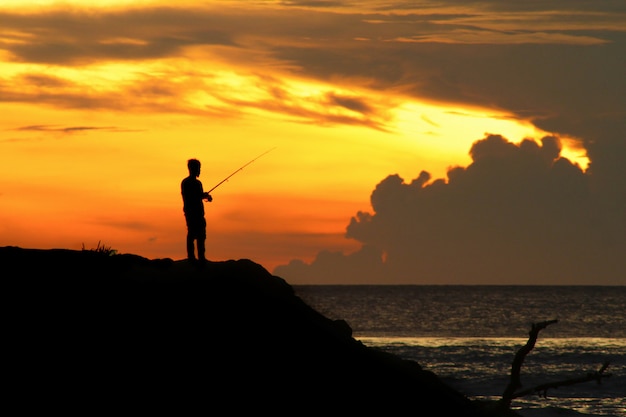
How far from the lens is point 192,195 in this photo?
51.8 feet

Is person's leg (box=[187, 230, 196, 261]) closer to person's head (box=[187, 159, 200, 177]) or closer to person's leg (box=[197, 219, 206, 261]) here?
person's leg (box=[197, 219, 206, 261])

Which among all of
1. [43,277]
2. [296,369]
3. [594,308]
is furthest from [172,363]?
[594,308]

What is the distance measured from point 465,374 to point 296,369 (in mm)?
31381

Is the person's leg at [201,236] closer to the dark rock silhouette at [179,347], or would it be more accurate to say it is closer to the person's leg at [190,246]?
the person's leg at [190,246]

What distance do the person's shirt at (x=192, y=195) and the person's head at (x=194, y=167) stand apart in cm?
8

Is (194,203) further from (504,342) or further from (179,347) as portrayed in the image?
(504,342)

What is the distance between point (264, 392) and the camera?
13.9m

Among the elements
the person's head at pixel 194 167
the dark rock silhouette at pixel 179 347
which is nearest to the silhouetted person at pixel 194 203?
the person's head at pixel 194 167

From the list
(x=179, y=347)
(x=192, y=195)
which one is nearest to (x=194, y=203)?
(x=192, y=195)

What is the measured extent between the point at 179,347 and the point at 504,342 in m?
54.3

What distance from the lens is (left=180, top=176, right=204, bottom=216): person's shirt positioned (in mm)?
15773

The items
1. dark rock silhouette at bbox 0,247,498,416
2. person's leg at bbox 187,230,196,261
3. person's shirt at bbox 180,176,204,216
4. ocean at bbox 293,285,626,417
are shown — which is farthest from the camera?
ocean at bbox 293,285,626,417

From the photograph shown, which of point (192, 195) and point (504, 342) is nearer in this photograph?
point (192, 195)

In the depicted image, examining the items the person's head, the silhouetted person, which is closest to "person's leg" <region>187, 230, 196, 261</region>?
the silhouetted person
